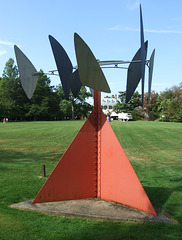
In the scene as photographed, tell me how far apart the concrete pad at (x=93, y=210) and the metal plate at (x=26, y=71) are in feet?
8.32

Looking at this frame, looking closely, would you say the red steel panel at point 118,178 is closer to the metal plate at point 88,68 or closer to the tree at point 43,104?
the metal plate at point 88,68

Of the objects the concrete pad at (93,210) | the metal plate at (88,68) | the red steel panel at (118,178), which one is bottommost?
the concrete pad at (93,210)

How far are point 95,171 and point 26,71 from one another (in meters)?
2.69

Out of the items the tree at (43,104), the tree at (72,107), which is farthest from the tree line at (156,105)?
the tree at (43,104)

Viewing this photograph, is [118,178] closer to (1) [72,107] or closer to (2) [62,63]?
(2) [62,63]

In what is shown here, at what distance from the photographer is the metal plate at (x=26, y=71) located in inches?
221

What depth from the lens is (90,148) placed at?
5543 millimetres

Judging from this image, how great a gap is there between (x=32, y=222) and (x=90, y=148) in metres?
1.87

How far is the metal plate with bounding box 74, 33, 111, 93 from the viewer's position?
411cm

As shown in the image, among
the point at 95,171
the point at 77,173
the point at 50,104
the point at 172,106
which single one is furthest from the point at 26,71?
the point at 50,104

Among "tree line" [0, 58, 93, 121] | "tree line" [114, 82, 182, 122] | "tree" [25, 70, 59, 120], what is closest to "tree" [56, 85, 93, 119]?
"tree line" [0, 58, 93, 121]

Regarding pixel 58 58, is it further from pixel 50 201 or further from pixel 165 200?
pixel 165 200

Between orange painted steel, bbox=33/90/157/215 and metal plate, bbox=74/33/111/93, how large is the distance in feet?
3.28

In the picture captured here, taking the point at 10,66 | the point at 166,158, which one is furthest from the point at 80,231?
the point at 10,66
